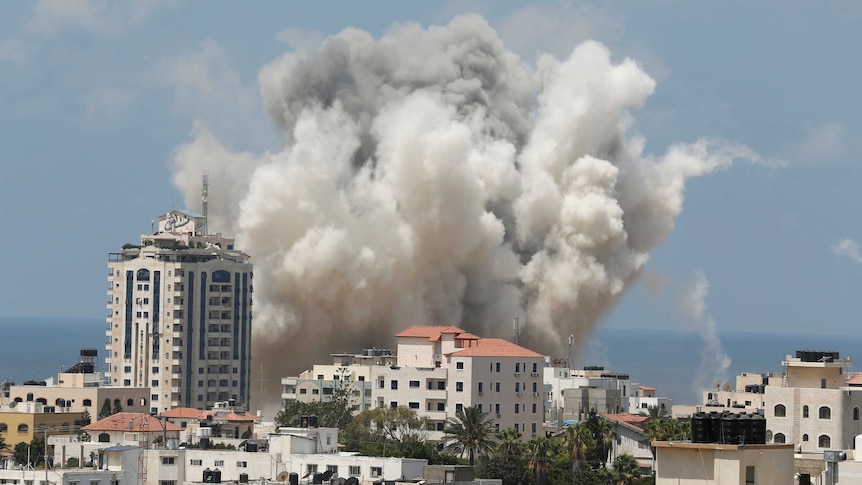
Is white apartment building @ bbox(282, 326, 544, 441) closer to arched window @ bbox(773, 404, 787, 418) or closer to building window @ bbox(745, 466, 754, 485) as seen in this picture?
arched window @ bbox(773, 404, 787, 418)

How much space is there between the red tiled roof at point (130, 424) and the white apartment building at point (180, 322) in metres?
26.2

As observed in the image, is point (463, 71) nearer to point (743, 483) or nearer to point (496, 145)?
point (496, 145)

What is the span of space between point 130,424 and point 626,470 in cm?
1402

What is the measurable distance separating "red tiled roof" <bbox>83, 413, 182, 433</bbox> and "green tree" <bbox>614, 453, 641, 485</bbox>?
1280cm

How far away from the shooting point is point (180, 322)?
8956 cm

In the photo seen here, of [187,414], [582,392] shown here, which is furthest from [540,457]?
[582,392]

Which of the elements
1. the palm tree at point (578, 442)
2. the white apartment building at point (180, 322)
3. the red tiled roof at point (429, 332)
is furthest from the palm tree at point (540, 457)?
the white apartment building at point (180, 322)

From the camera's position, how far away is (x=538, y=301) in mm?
104125

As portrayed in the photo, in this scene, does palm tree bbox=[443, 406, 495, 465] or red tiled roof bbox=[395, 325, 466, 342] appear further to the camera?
red tiled roof bbox=[395, 325, 466, 342]

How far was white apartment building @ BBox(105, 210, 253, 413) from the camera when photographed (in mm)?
89500

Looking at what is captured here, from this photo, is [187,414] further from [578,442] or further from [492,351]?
[578,442]

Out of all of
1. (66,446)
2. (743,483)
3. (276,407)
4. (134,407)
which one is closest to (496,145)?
(276,407)

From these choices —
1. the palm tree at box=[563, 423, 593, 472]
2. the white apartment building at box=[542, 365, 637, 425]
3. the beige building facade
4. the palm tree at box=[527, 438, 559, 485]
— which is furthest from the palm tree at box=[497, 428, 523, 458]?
the beige building facade

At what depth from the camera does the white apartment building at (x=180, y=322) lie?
294 feet
